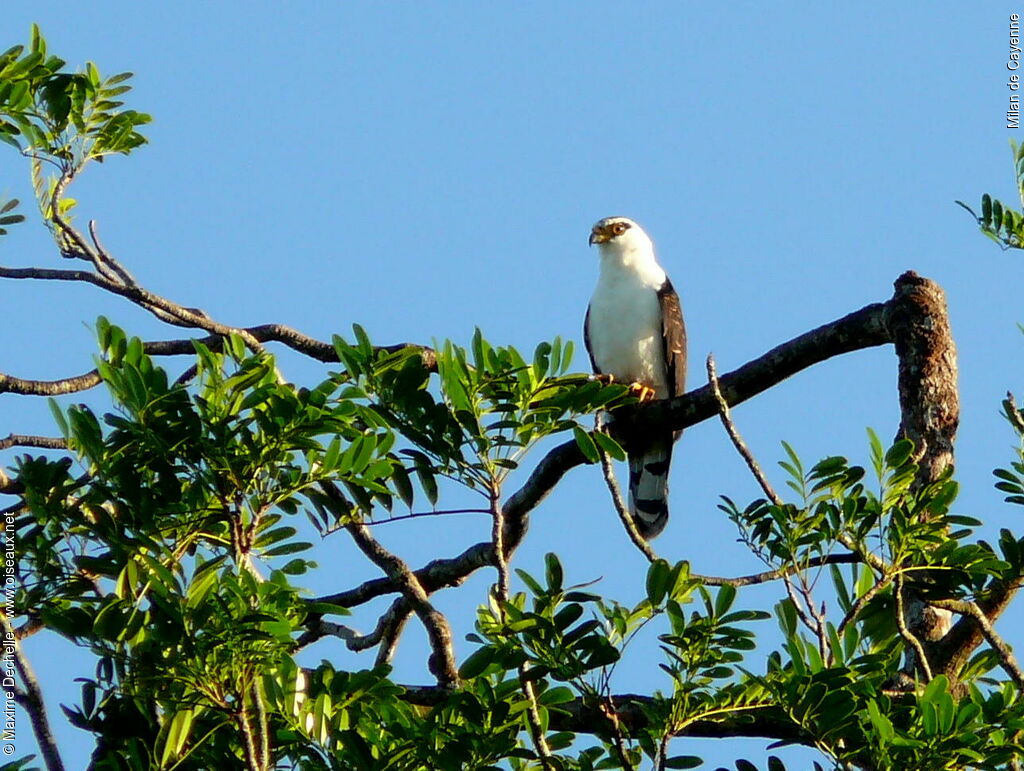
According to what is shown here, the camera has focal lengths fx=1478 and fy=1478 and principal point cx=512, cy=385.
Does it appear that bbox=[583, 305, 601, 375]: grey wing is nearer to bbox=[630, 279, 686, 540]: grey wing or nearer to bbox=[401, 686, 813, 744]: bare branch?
bbox=[630, 279, 686, 540]: grey wing

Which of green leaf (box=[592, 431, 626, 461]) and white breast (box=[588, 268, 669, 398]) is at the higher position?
white breast (box=[588, 268, 669, 398])

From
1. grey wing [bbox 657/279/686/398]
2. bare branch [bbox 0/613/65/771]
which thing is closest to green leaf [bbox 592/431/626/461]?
bare branch [bbox 0/613/65/771]

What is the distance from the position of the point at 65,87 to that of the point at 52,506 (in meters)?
1.91

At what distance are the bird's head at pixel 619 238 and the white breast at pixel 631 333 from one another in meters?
0.30

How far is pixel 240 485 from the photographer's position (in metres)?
3.58

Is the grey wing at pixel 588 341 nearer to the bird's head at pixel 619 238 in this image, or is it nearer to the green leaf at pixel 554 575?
the bird's head at pixel 619 238

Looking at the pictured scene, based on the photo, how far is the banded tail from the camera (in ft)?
23.9

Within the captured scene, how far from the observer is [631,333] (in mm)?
7406

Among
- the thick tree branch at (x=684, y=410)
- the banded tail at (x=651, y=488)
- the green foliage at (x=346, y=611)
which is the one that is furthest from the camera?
the banded tail at (x=651, y=488)

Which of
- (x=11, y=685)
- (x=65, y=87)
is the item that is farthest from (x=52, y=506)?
(x=65, y=87)

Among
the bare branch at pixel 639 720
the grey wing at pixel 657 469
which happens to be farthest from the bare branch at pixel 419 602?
the grey wing at pixel 657 469

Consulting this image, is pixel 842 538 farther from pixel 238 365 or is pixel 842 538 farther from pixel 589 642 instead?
pixel 238 365

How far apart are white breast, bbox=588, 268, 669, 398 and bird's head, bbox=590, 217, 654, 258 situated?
0.30 metres

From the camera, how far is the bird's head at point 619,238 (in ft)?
26.1
